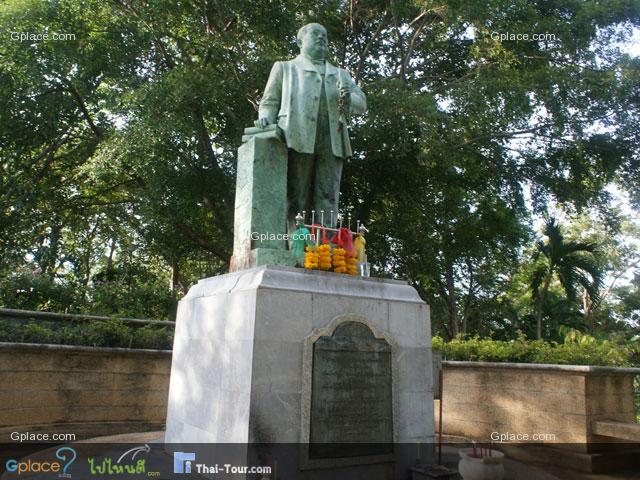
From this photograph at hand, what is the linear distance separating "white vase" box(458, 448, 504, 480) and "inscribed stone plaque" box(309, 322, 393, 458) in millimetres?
722

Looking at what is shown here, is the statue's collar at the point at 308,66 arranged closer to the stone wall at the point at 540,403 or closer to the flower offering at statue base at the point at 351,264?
the flower offering at statue base at the point at 351,264

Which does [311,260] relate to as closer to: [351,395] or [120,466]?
[351,395]

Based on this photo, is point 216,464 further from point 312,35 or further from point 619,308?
point 619,308

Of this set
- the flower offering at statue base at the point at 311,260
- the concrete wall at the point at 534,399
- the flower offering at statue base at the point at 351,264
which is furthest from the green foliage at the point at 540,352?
the flower offering at statue base at the point at 311,260

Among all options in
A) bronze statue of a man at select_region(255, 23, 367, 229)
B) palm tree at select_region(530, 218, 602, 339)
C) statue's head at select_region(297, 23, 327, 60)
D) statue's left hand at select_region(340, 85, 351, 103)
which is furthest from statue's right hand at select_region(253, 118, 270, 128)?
palm tree at select_region(530, 218, 602, 339)

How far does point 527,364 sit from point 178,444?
514cm

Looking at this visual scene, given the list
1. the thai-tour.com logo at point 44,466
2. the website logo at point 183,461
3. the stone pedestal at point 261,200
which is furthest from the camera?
the stone pedestal at point 261,200

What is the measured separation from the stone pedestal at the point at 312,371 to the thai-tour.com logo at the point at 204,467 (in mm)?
186

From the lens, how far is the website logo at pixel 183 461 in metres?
5.05

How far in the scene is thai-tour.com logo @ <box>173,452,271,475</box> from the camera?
14.7ft

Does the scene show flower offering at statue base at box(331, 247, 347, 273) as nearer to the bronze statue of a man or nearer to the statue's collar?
the bronze statue of a man

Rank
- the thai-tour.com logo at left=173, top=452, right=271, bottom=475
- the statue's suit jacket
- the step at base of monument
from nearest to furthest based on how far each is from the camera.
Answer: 1. the thai-tour.com logo at left=173, top=452, right=271, bottom=475
2. the statue's suit jacket
3. the step at base of monument

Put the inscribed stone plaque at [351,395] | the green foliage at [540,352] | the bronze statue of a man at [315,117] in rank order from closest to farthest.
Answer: the inscribed stone plaque at [351,395]
the bronze statue of a man at [315,117]
the green foliage at [540,352]

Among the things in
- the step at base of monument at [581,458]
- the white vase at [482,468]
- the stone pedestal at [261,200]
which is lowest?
the step at base of monument at [581,458]
